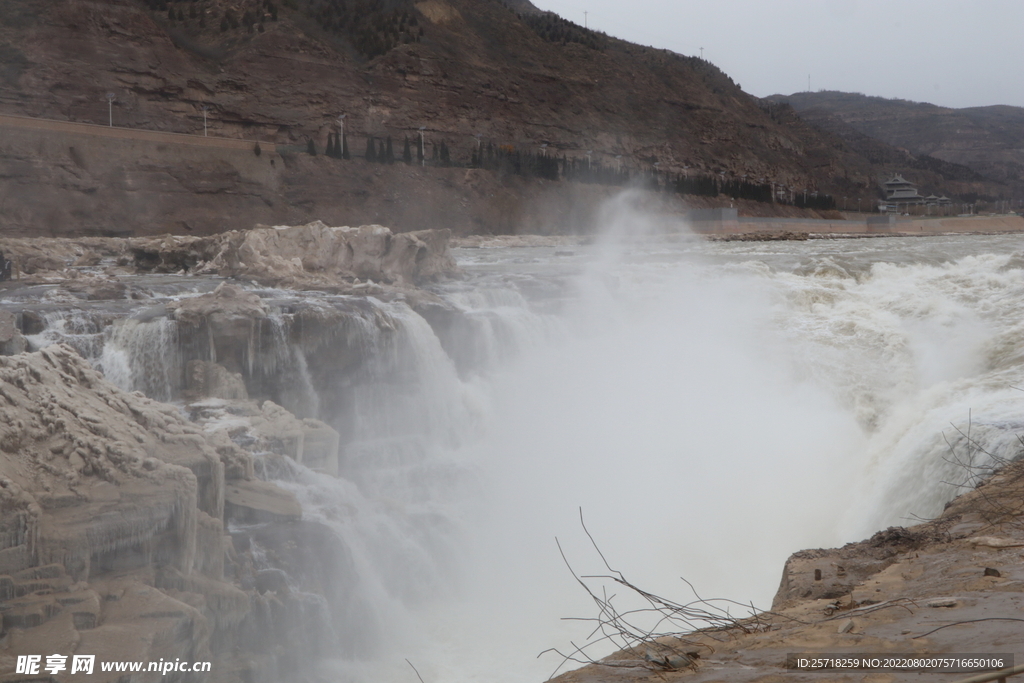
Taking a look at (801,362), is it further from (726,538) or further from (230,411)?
(230,411)

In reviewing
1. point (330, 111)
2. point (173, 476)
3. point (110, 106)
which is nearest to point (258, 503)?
point (173, 476)

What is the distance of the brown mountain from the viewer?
35281 mm

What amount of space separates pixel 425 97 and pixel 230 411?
52.0 meters

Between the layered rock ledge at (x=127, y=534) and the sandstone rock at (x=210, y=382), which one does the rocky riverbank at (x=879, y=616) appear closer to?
the layered rock ledge at (x=127, y=534)

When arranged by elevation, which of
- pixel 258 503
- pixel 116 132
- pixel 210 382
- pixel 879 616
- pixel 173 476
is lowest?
pixel 258 503

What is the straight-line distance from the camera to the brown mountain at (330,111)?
35281mm

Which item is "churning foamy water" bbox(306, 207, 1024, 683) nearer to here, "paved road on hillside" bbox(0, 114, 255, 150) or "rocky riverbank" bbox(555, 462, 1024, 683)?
"rocky riverbank" bbox(555, 462, 1024, 683)

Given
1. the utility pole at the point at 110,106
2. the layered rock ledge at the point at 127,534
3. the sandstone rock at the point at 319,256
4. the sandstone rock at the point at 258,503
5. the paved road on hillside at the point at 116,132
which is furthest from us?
the utility pole at the point at 110,106

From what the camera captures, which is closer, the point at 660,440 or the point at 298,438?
the point at 298,438

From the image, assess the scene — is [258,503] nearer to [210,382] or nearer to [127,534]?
[127,534]

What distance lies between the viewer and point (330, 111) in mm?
51938

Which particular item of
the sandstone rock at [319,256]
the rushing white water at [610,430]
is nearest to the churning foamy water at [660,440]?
the rushing white water at [610,430]

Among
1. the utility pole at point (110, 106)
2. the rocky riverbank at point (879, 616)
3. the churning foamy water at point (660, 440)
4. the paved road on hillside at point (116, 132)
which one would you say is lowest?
the churning foamy water at point (660, 440)

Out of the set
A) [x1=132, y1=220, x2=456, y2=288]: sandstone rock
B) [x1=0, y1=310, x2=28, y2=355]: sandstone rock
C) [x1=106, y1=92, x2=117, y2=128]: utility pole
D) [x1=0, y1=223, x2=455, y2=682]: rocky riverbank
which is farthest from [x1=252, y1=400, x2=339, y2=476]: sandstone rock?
[x1=106, y1=92, x2=117, y2=128]: utility pole
